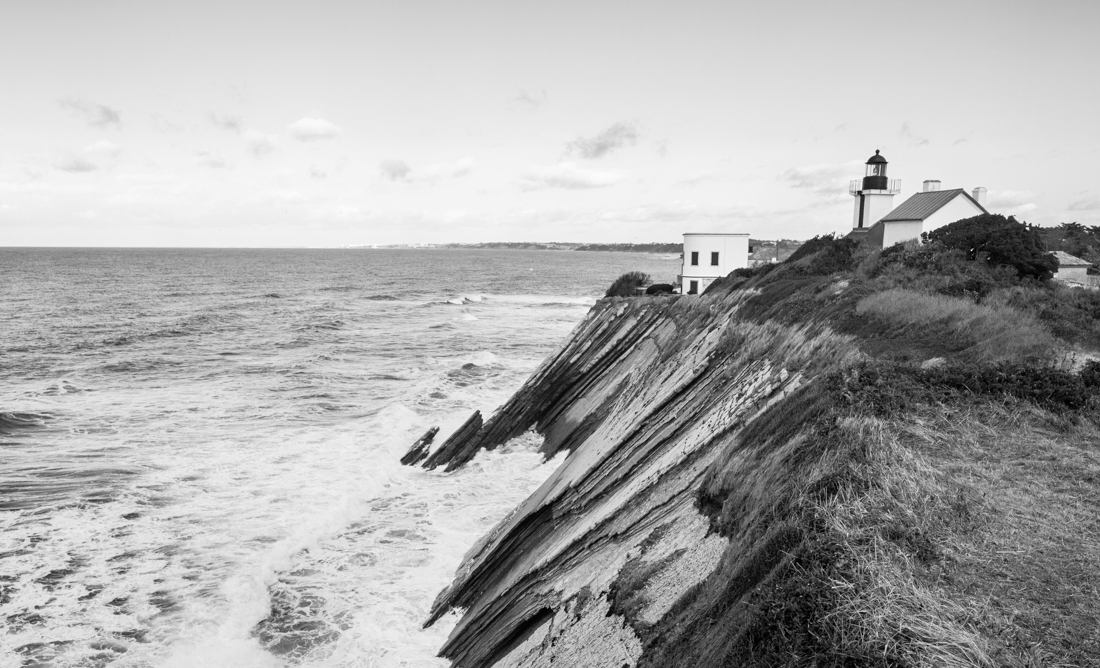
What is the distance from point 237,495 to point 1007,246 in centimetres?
2452

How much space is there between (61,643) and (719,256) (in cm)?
4203

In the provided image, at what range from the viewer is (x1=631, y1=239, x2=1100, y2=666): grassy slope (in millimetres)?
4957

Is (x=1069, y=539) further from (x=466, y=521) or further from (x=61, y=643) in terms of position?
(x=61, y=643)

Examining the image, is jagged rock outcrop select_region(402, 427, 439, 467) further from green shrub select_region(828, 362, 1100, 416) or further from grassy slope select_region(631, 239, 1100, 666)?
green shrub select_region(828, 362, 1100, 416)

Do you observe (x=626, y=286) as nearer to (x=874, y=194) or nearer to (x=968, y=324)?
(x=874, y=194)

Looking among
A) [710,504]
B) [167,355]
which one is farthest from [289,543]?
[167,355]

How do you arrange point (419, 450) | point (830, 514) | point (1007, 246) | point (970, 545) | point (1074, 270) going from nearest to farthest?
point (970, 545) < point (830, 514) < point (1007, 246) < point (419, 450) < point (1074, 270)

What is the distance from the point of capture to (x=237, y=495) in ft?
63.0

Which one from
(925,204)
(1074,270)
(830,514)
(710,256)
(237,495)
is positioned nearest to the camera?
(830,514)

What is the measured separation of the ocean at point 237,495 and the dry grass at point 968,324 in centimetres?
1112

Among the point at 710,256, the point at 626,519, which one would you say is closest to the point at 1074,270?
the point at 710,256

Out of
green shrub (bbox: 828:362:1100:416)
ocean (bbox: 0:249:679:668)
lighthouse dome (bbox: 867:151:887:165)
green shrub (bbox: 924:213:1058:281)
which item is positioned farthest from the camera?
lighthouse dome (bbox: 867:151:887:165)

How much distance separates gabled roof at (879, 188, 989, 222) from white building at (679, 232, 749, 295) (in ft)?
47.3

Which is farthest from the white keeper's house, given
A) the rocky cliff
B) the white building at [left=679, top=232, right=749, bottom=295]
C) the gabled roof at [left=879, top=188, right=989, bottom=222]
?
the rocky cliff
